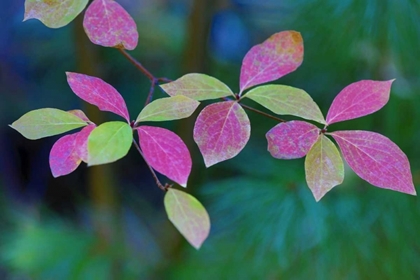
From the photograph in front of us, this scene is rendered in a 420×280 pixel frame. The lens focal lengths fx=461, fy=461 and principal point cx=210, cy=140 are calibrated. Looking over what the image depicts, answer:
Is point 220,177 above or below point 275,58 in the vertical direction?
below

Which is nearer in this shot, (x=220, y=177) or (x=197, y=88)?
(x=197, y=88)

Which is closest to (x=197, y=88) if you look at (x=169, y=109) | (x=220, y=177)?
(x=169, y=109)

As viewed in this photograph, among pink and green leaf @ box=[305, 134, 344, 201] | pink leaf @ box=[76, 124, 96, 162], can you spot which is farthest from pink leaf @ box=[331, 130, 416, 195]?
pink leaf @ box=[76, 124, 96, 162]

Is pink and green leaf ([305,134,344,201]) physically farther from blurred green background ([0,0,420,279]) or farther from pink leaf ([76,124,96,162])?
blurred green background ([0,0,420,279])

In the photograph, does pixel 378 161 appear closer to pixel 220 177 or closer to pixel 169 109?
pixel 169 109

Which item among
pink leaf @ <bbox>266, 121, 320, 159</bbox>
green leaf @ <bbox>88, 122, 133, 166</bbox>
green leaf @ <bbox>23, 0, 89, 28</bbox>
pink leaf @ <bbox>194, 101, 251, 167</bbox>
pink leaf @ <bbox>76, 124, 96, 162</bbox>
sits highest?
green leaf @ <bbox>23, 0, 89, 28</bbox>
